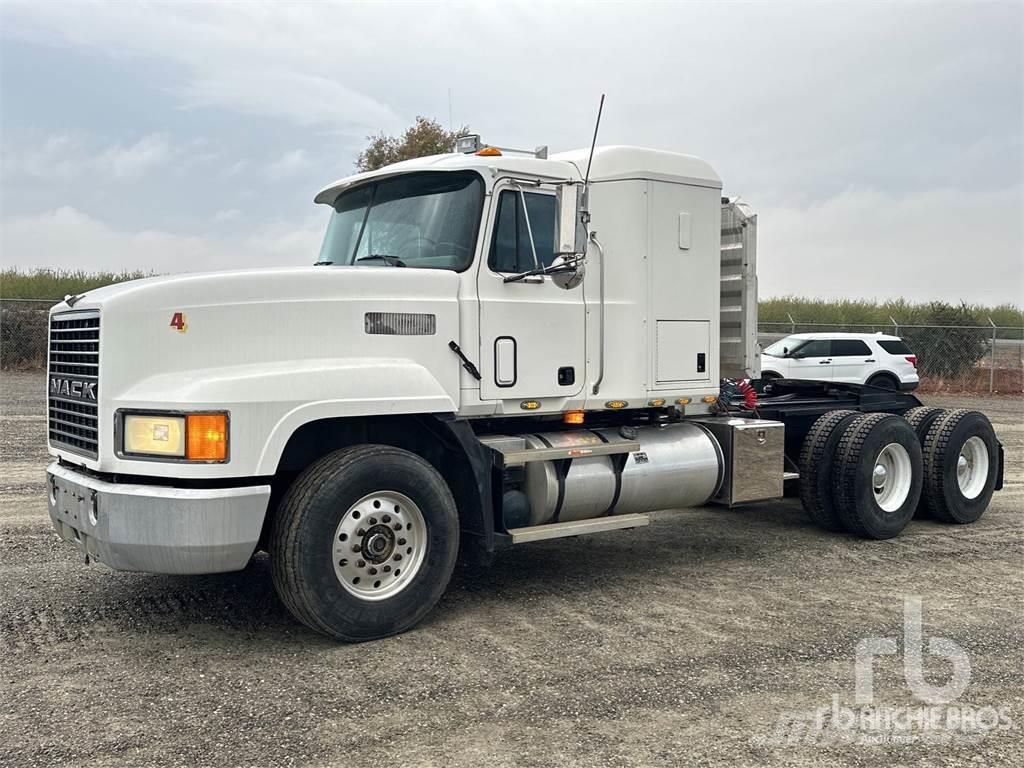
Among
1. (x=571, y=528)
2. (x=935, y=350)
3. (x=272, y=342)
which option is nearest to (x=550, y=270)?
(x=571, y=528)

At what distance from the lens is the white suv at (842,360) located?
71.4 feet

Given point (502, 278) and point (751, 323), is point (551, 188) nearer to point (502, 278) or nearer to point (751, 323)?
point (502, 278)

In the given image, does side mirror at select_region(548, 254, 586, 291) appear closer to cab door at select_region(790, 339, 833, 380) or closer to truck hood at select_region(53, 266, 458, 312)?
truck hood at select_region(53, 266, 458, 312)

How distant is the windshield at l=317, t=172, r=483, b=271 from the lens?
6184mm

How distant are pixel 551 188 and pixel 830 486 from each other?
12.6 feet

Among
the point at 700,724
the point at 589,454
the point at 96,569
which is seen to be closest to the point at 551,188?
the point at 589,454

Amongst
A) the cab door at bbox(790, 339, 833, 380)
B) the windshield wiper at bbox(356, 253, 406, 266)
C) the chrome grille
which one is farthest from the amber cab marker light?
the cab door at bbox(790, 339, 833, 380)

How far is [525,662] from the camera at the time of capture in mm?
5105

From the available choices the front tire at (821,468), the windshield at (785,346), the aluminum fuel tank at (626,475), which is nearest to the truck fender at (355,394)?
the aluminum fuel tank at (626,475)

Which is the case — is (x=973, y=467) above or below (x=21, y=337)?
below

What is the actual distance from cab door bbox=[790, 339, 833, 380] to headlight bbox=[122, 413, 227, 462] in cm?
1864

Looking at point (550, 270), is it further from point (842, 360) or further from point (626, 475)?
point (842, 360)

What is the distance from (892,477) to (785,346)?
46.1 ft

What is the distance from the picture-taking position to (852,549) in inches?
316
